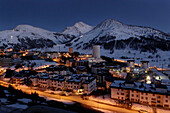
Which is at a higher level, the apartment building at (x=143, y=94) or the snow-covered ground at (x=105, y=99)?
the apartment building at (x=143, y=94)

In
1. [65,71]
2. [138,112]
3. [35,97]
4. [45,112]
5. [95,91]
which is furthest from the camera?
[65,71]

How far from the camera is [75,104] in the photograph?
19.0 meters

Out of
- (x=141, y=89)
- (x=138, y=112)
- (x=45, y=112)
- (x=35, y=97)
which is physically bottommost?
(x=138, y=112)

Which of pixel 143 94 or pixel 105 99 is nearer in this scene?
pixel 143 94

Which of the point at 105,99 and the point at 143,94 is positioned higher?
the point at 143,94

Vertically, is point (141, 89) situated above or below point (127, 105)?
above

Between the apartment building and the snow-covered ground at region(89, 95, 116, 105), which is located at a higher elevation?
the apartment building

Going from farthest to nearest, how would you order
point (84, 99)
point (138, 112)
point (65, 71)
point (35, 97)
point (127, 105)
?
point (65, 71) → point (84, 99) → point (35, 97) → point (127, 105) → point (138, 112)

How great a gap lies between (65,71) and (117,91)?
1593cm

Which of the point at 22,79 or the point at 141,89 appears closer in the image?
the point at 141,89

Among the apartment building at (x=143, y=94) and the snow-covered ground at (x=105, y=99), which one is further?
the snow-covered ground at (x=105, y=99)

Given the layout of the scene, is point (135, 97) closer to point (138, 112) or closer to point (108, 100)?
point (138, 112)

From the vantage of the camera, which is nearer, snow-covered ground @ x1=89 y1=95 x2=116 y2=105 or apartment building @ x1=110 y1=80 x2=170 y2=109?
apartment building @ x1=110 y1=80 x2=170 y2=109

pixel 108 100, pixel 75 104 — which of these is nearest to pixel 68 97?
pixel 75 104
